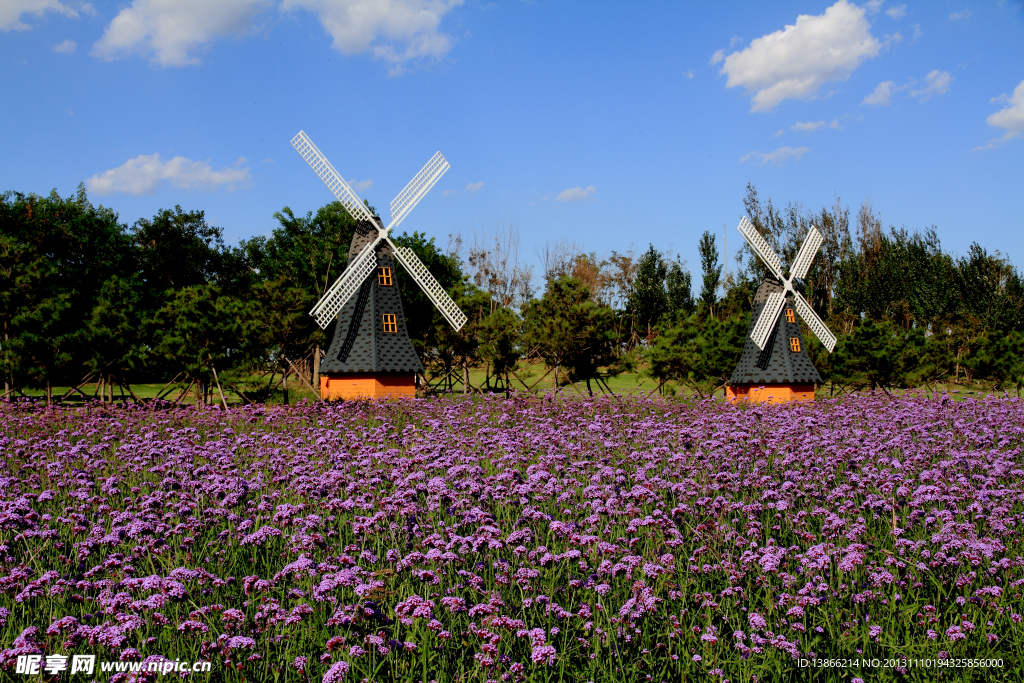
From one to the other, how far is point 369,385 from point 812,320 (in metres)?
17.0

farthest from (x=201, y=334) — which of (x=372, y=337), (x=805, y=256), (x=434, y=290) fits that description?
(x=805, y=256)

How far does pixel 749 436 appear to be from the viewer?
8.16 m

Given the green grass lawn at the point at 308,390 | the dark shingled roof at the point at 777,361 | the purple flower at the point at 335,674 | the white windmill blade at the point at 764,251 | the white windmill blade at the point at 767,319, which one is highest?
the white windmill blade at the point at 764,251

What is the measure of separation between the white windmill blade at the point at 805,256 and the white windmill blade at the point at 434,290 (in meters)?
12.8

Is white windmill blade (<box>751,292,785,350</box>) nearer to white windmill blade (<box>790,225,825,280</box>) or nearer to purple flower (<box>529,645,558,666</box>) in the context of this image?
white windmill blade (<box>790,225,825,280</box>)

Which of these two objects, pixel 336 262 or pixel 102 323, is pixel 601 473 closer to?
pixel 102 323

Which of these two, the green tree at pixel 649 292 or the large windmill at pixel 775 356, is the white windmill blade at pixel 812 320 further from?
the green tree at pixel 649 292

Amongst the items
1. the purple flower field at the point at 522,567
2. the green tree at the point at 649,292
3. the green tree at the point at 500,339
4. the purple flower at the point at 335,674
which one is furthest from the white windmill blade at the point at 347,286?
the green tree at the point at 649,292

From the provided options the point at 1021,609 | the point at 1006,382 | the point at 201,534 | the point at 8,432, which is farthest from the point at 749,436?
the point at 1006,382

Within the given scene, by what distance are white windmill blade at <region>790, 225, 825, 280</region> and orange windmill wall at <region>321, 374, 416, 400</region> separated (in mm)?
14890

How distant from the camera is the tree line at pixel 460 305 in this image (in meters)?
21.1

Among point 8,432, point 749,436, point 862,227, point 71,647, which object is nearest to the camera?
point 71,647

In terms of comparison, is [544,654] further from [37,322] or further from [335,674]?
[37,322]

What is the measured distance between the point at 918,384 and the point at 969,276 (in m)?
18.5
